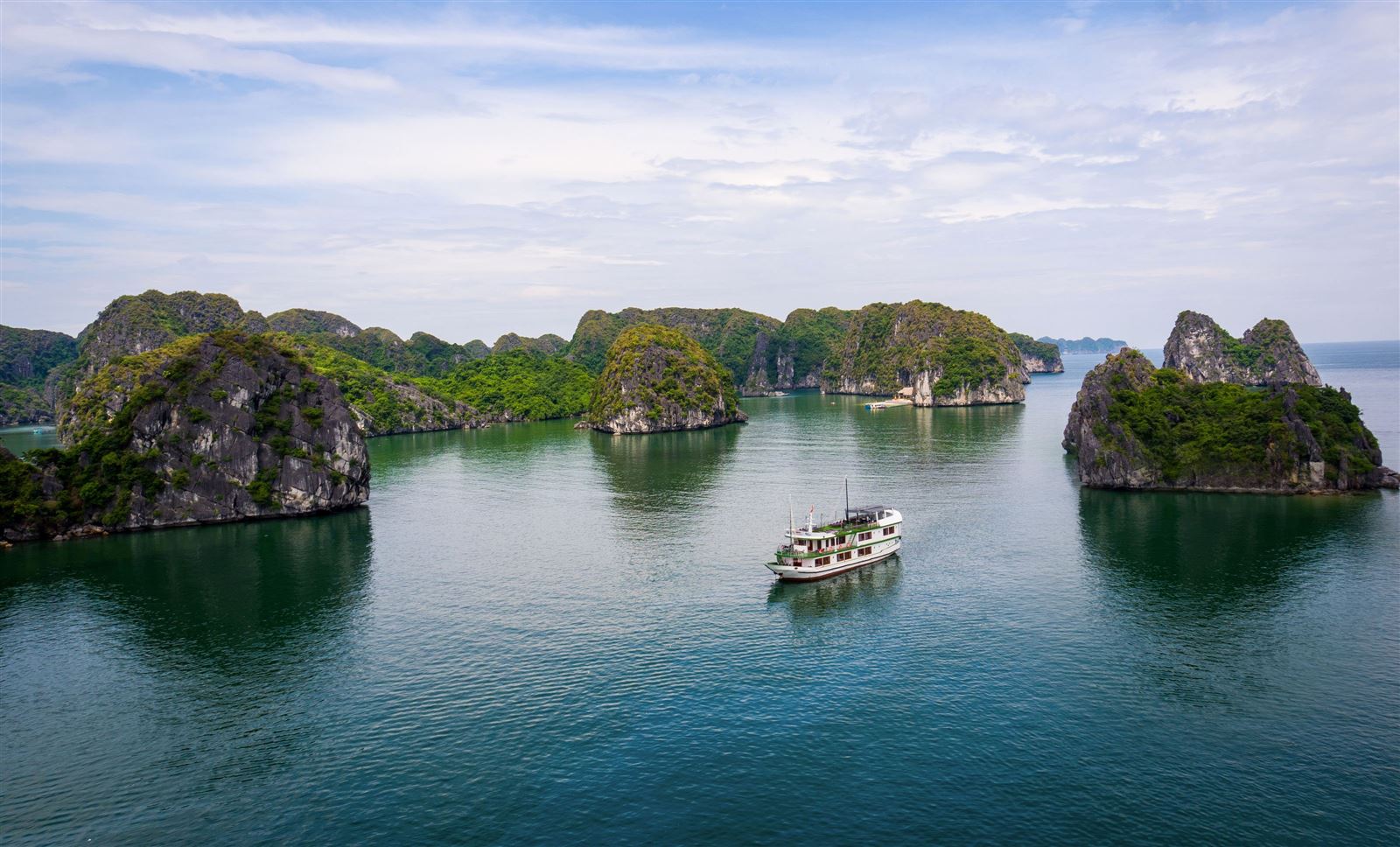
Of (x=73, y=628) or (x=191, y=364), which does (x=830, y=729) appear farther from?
(x=191, y=364)

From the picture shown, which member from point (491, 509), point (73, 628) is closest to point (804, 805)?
point (73, 628)

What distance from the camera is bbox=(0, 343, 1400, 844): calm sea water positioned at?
42031 mm

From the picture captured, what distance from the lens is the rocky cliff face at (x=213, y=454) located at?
107750 millimetres

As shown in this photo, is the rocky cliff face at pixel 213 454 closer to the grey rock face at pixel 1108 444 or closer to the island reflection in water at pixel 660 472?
the island reflection in water at pixel 660 472

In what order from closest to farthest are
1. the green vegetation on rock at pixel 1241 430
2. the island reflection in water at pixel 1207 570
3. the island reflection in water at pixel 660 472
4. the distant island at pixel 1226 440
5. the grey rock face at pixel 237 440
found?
1. the island reflection in water at pixel 1207 570
2. the grey rock face at pixel 237 440
3. the distant island at pixel 1226 440
4. the green vegetation on rock at pixel 1241 430
5. the island reflection in water at pixel 660 472

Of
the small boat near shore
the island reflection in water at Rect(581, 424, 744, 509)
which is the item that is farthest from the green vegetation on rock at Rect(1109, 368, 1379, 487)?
the island reflection in water at Rect(581, 424, 744, 509)

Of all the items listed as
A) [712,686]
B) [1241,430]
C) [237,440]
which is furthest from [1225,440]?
[237,440]

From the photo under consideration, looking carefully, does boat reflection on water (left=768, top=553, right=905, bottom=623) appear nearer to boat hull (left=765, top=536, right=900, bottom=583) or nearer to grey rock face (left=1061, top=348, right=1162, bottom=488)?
boat hull (left=765, top=536, right=900, bottom=583)

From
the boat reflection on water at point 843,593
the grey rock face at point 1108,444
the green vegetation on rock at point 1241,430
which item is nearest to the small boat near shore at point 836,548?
the boat reflection on water at point 843,593

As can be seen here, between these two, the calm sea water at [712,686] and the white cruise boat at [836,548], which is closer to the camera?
the calm sea water at [712,686]

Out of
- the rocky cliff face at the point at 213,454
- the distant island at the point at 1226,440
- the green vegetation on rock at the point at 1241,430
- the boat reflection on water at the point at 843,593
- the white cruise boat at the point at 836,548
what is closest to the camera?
the boat reflection on water at the point at 843,593

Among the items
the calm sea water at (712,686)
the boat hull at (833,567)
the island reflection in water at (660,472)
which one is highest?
the island reflection in water at (660,472)

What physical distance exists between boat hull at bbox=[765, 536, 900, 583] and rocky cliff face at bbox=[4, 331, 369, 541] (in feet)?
239

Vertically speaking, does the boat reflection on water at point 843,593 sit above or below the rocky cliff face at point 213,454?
below
